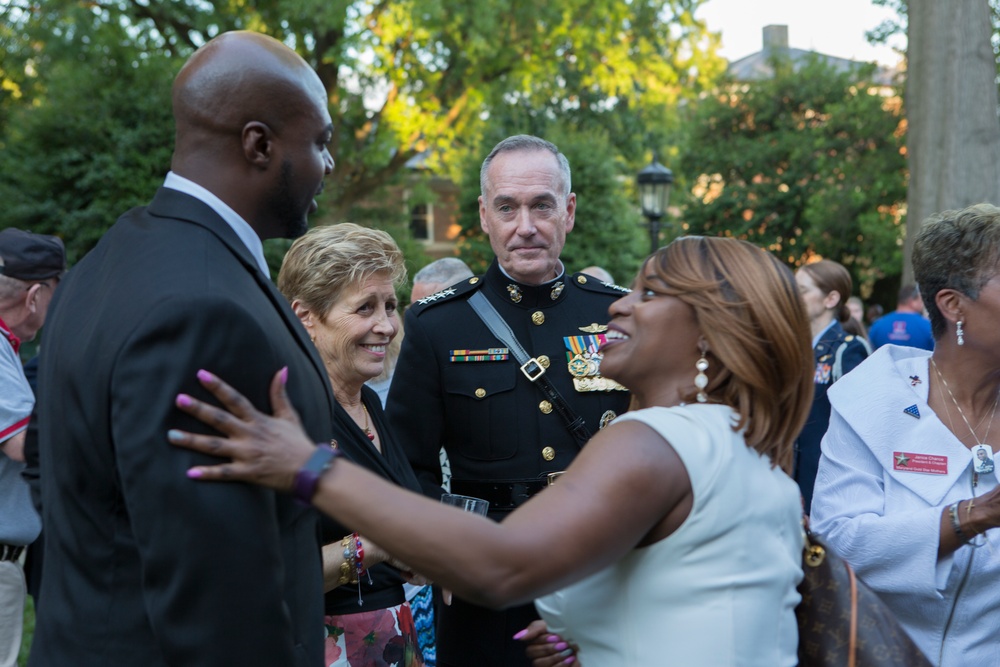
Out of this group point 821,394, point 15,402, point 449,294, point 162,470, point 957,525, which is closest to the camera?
point 162,470

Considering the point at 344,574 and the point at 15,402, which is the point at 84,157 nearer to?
the point at 15,402

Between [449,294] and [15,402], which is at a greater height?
[449,294]

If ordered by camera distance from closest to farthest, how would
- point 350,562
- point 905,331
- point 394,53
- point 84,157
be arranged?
point 350,562 → point 905,331 → point 84,157 → point 394,53

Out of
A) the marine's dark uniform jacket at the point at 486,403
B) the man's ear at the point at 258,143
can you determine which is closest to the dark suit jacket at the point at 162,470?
the man's ear at the point at 258,143

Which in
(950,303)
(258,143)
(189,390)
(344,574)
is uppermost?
(258,143)

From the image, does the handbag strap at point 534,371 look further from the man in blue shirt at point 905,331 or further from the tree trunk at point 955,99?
the tree trunk at point 955,99

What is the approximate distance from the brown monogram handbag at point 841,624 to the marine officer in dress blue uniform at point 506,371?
1.43 metres

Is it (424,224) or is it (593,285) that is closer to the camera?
(593,285)

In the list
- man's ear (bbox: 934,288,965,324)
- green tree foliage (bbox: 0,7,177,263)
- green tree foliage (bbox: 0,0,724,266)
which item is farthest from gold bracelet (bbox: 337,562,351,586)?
green tree foliage (bbox: 0,0,724,266)

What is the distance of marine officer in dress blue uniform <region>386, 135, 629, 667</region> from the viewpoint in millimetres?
3480

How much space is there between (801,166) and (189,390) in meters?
30.3

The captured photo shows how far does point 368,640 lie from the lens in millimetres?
2920

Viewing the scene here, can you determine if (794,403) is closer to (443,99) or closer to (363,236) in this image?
(363,236)

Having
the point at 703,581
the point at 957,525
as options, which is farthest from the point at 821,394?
the point at 703,581
